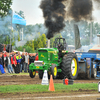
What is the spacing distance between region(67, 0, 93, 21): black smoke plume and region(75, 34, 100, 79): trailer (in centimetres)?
534

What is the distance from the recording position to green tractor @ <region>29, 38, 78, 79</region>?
15.7 m

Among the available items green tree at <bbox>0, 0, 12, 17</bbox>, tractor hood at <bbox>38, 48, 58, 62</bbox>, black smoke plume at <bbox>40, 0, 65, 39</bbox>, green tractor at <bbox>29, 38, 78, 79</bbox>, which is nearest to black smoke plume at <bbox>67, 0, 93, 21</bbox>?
black smoke plume at <bbox>40, 0, 65, 39</bbox>

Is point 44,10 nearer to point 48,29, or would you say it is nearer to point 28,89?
point 48,29

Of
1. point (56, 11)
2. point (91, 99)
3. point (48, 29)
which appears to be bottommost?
point (91, 99)

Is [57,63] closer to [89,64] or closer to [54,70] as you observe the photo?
[54,70]

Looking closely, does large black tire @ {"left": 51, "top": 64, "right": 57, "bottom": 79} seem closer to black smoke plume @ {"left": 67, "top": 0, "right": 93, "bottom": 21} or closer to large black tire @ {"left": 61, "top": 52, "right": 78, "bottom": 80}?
large black tire @ {"left": 61, "top": 52, "right": 78, "bottom": 80}

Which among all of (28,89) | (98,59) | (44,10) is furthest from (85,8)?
(28,89)

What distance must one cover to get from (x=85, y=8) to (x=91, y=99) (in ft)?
44.5

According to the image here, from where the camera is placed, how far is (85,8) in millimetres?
22266

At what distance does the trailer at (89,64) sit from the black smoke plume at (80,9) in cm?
534

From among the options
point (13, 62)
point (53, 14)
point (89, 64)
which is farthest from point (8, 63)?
point (89, 64)

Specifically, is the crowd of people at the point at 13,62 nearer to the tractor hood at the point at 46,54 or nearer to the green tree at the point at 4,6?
the tractor hood at the point at 46,54

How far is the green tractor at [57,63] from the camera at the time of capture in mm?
15695

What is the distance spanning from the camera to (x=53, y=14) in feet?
66.8
